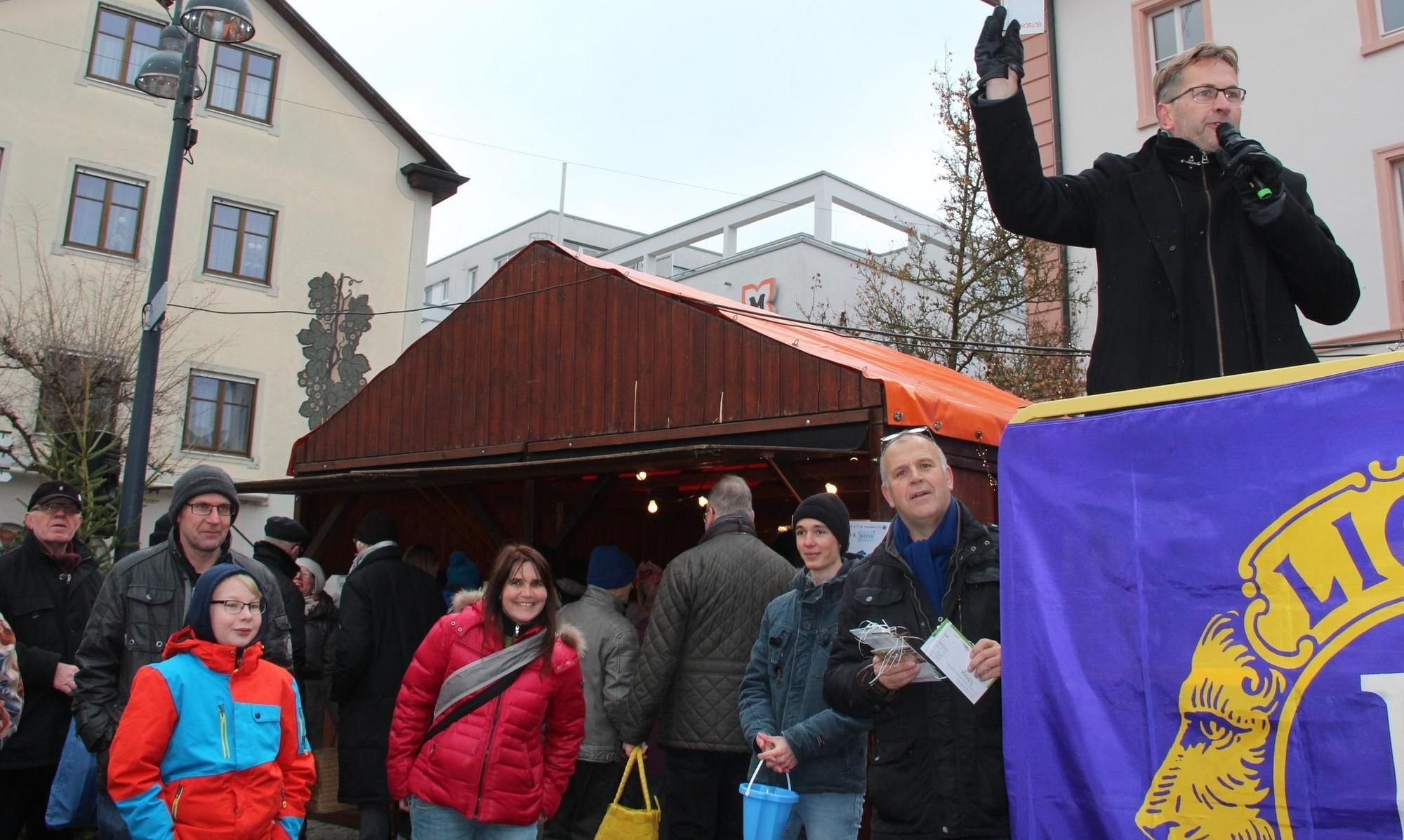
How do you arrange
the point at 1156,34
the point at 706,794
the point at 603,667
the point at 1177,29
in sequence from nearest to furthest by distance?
1. the point at 706,794
2. the point at 603,667
3. the point at 1177,29
4. the point at 1156,34

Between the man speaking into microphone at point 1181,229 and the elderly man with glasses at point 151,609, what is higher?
the man speaking into microphone at point 1181,229

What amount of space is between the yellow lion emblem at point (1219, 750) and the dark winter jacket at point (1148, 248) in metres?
0.77

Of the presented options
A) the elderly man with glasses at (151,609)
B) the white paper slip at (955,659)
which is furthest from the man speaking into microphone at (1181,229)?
the elderly man with glasses at (151,609)

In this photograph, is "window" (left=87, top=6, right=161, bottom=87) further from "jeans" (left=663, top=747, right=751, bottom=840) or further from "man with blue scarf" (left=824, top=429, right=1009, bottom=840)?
"man with blue scarf" (left=824, top=429, right=1009, bottom=840)

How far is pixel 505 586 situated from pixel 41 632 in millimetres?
2345

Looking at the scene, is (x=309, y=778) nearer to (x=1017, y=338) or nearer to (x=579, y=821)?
(x=579, y=821)

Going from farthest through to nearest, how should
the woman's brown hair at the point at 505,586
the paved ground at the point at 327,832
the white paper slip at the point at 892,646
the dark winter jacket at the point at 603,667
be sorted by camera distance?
the paved ground at the point at 327,832, the dark winter jacket at the point at 603,667, the woman's brown hair at the point at 505,586, the white paper slip at the point at 892,646

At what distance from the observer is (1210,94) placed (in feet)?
9.05

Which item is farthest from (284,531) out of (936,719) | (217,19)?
(936,719)

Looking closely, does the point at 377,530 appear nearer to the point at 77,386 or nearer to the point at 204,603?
the point at 204,603

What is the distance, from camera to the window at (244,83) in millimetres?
20609

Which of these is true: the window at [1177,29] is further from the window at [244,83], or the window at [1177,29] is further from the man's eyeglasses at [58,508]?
the window at [244,83]

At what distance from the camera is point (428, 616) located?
656 centimetres

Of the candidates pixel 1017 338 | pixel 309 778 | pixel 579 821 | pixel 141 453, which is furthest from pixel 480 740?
pixel 1017 338
